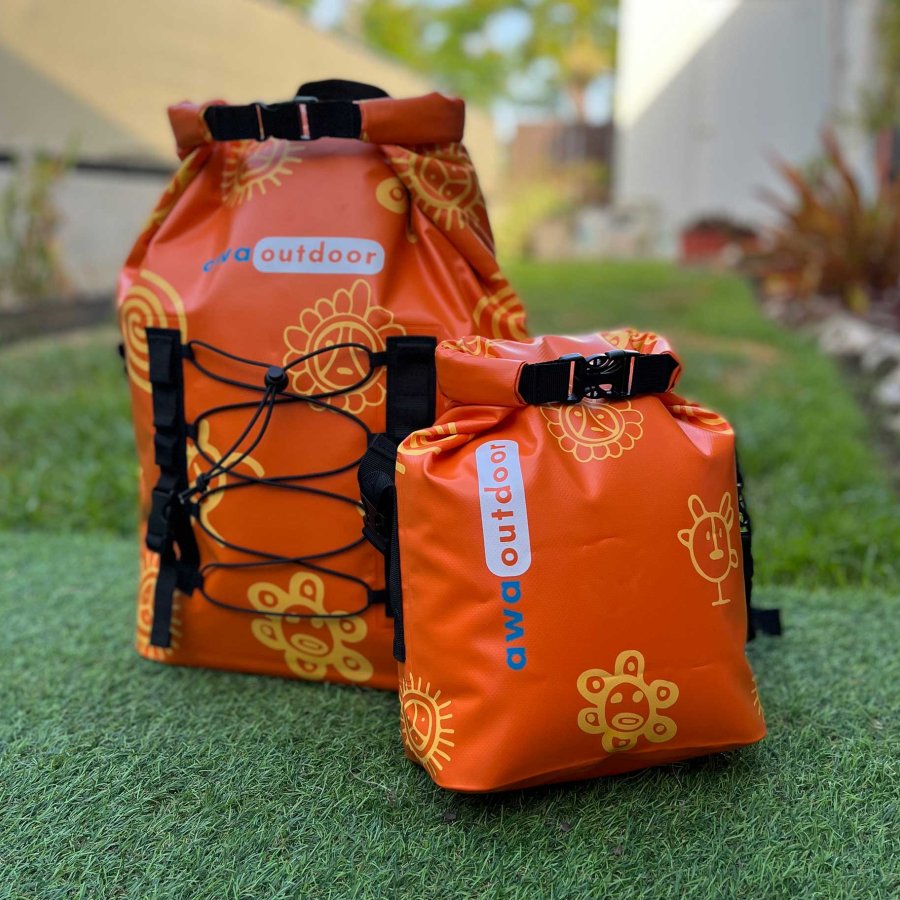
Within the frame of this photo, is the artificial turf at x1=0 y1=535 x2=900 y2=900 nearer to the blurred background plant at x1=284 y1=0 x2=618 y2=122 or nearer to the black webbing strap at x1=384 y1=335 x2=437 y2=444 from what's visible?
the black webbing strap at x1=384 y1=335 x2=437 y2=444

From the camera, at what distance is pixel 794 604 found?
1.64m

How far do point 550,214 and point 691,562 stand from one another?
43.5 ft

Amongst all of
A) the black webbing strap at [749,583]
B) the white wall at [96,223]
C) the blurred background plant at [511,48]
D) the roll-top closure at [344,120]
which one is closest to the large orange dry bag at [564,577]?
the black webbing strap at [749,583]

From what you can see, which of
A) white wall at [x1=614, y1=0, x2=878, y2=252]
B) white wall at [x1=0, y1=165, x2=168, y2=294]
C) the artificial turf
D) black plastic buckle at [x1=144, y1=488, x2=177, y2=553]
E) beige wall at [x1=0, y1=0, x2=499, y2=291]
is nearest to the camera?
the artificial turf

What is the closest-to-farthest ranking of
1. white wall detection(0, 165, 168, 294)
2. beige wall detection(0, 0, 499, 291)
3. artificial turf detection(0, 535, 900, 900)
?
artificial turf detection(0, 535, 900, 900)
white wall detection(0, 165, 168, 294)
beige wall detection(0, 0, 499, 291)

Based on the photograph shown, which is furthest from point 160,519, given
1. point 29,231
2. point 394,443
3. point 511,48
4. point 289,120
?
point 511,48

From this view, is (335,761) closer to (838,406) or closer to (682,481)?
(682,481)

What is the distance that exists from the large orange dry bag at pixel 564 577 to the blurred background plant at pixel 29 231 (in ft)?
11.6

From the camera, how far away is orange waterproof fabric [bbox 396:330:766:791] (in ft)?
3.26

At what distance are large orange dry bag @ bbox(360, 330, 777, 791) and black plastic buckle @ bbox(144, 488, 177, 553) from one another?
428mm

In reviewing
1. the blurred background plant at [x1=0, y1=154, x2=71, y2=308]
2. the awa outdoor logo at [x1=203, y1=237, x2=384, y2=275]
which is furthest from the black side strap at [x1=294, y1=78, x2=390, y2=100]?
the blurred background plant at [x1=0, y1=154, x2=71, y2=308]

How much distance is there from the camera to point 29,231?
3928 millimetres

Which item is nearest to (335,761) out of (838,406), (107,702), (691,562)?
(107,702)

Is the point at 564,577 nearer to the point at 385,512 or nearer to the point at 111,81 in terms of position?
the point at 385,512
